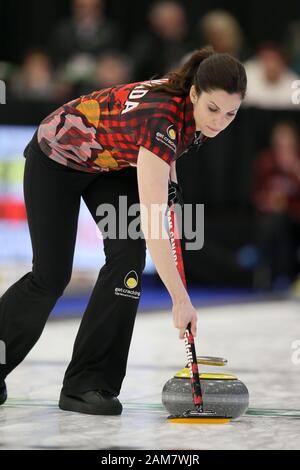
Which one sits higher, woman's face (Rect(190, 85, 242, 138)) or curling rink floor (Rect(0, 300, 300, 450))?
woman's face (Rect(190, 85, 242, 138))

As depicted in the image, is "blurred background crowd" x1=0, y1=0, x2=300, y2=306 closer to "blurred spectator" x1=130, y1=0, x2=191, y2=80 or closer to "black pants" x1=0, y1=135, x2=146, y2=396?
"blurred spectator" x1=130, y1=0, x2=191, y2=80

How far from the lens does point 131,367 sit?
4.74 meters

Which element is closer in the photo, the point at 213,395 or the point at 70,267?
the point at 213,395

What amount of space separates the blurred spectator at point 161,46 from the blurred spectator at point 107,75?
0.13 metres

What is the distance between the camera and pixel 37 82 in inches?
352

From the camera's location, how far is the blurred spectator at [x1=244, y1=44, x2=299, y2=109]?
8.85 metres

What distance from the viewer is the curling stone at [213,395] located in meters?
3.46

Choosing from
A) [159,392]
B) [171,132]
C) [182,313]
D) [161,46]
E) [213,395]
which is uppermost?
[161,46]

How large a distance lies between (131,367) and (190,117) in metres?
1.71

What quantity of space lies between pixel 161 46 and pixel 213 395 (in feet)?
19.6

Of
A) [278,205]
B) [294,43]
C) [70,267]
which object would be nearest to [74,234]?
[70,267]

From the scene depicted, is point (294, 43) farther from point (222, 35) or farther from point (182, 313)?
point (182, 313)

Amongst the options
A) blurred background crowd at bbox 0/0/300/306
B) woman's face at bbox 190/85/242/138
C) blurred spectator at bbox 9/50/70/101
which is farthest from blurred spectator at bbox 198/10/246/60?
woman's face at bbox 190/85/242/138

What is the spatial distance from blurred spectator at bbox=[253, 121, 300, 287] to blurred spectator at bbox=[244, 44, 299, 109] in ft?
1.40
